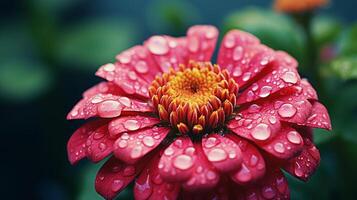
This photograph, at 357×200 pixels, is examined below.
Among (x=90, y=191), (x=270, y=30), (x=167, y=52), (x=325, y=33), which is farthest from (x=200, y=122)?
(x=325, y=33)

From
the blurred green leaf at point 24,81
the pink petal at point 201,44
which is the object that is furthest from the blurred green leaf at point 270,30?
the blurred green leaf at point 24,81

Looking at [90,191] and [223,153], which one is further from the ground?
[223,153]

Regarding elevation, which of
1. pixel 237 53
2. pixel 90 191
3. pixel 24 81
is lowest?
pixel 24 81

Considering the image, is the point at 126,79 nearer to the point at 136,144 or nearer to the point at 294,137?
the point at 136,144

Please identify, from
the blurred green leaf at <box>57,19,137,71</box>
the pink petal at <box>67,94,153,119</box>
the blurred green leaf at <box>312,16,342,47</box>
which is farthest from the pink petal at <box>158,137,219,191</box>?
the blurred green leaf at <box>57,19,137,71</box>

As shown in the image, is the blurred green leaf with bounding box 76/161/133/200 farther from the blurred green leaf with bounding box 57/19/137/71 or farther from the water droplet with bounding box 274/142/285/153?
the blurred green leaf with bounding box 57/19/137/71

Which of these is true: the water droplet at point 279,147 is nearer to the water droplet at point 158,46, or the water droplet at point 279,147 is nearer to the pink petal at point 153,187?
the pink petal at point 153,187
